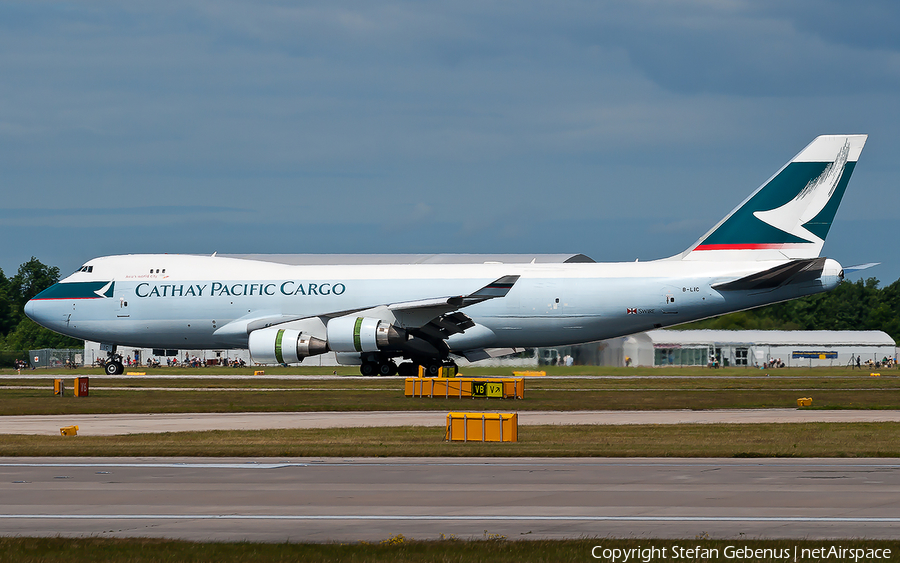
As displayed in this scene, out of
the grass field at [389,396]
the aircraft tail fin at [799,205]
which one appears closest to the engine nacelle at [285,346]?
the grass field at [389,396]

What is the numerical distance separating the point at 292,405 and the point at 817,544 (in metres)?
26.3

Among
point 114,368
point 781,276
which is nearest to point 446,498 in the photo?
point 781,276

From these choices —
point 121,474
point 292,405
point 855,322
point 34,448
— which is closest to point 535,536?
point 121,474

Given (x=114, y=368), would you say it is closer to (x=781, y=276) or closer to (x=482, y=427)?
(x=781, y=276)

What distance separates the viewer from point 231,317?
53031mm

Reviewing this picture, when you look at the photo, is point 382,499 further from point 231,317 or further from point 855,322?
point 855,322

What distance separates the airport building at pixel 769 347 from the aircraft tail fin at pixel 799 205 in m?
26.7

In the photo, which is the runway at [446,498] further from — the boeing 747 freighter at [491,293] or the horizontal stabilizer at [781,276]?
the boeing 747 freighter at [491,293]

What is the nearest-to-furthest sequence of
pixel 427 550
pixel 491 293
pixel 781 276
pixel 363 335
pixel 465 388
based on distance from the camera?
pixel 427 550 < pixel 465 388 < pixel 781 276 < pixel 363 335 < pixel 491 293

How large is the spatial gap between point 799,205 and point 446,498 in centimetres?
4072

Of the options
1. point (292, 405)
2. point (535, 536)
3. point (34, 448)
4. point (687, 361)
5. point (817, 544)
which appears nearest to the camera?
point (817, 544)

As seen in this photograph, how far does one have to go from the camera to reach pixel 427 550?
10.2m

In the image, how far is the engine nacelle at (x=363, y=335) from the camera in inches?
1916

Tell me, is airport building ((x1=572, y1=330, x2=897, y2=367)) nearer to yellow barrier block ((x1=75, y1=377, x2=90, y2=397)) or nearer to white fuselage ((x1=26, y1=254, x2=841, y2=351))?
white fuselage ((x1=26, y1=254, x2=841, y2=351))
